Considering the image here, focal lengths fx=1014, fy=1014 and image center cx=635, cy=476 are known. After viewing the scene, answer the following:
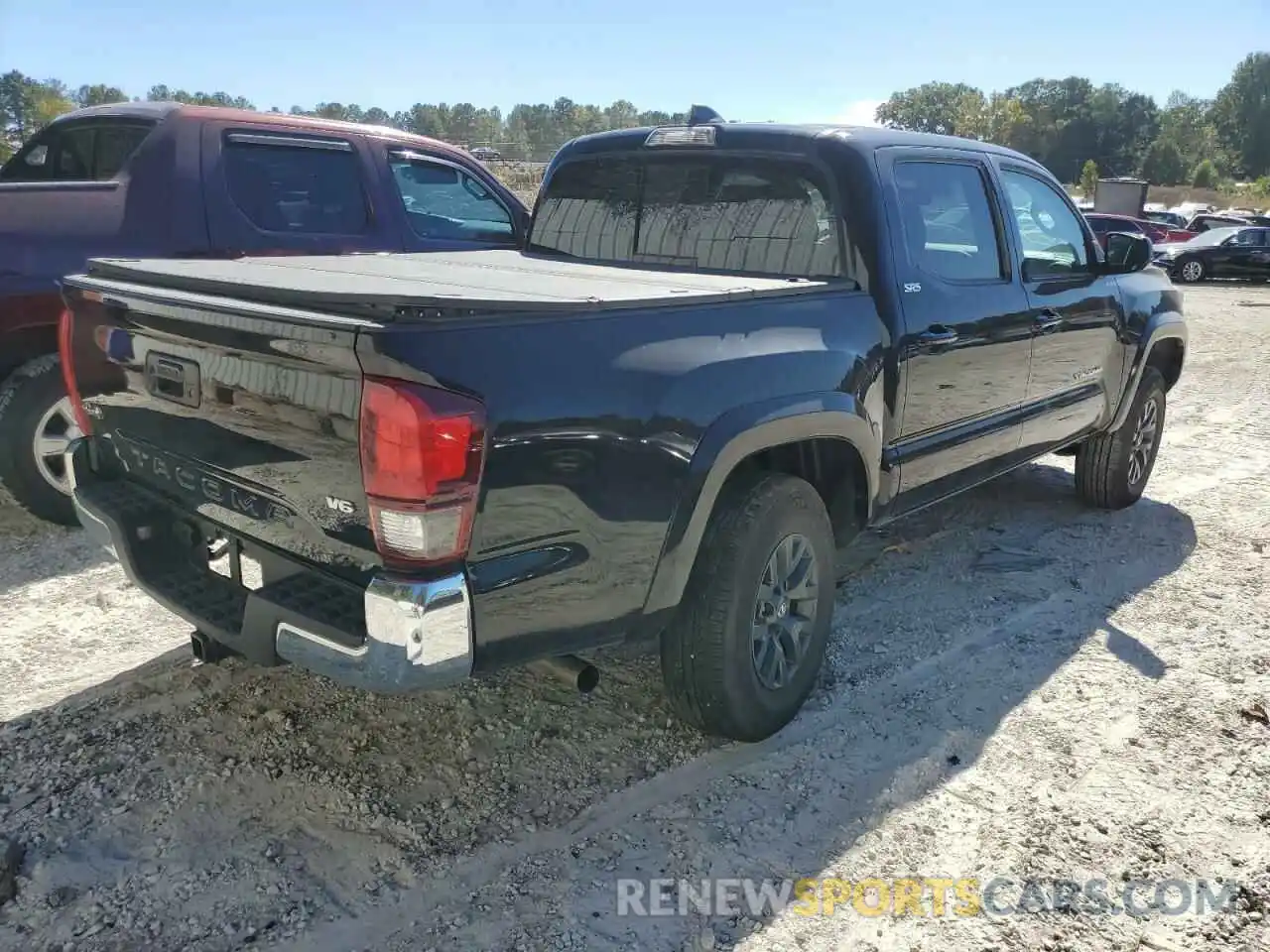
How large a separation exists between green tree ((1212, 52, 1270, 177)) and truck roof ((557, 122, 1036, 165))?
4247 inches

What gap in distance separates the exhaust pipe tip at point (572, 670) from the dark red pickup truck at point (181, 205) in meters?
3.30

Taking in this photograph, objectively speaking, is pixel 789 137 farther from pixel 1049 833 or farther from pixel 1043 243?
pixel 1049 833

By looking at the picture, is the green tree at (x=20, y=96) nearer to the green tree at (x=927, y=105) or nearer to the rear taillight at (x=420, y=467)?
the rear taillight at (x=420, y=467)

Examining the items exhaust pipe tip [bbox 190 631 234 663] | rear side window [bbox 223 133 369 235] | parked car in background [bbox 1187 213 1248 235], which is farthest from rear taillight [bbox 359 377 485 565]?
parked car in background [bbox 1187 213 1248 235]

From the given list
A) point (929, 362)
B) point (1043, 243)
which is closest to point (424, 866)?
point (929, 362)

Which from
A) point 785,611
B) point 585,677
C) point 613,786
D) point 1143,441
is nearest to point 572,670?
point 585,677

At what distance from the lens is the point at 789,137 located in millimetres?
3686

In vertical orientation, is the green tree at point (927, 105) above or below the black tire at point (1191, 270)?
above

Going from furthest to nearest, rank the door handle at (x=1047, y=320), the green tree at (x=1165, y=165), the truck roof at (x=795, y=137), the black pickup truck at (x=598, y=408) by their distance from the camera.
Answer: the green tree at (x=1165, y=165) < the door handle at (x=1047, y=320) < the truck roof at (x=795, y=137) < the black pickup truck at (x=598, y=408)

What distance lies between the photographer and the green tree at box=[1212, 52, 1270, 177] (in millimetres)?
95188

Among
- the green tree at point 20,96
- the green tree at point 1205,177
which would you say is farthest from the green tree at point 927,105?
the green tree at point 20,96

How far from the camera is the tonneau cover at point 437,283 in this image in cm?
238

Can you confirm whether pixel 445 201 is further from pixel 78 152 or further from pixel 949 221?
pixel 949 221

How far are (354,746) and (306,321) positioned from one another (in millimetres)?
1516
